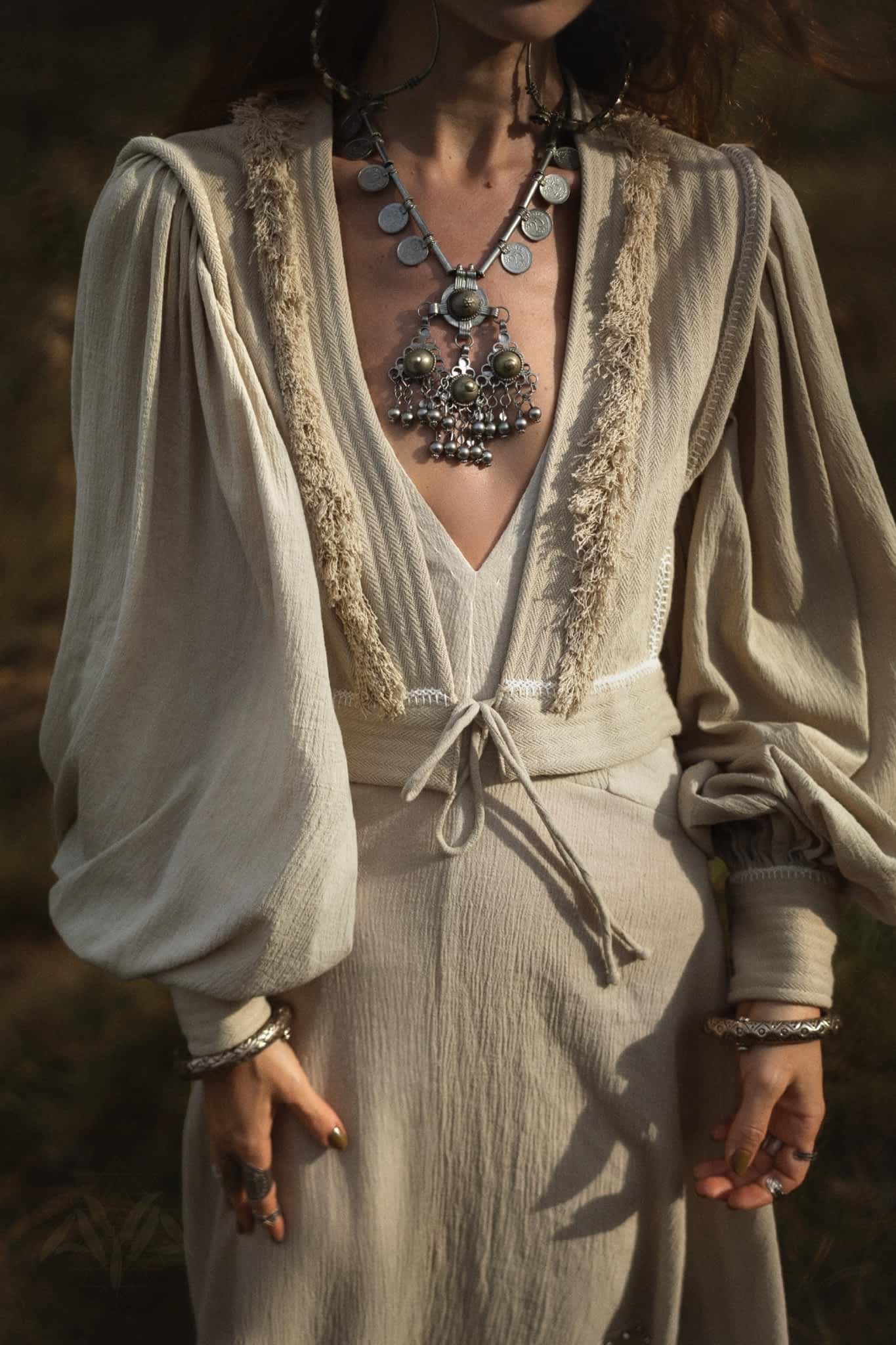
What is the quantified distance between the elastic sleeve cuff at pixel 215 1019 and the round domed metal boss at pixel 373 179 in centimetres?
49

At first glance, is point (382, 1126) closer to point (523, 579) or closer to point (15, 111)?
point (523, 579)

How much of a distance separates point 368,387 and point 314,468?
7 cm

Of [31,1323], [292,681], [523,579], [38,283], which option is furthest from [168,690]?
[31,1323]

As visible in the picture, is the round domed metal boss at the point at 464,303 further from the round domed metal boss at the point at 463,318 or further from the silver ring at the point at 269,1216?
the silver ring at the point at 269,1216

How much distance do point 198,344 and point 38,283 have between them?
3.01 ft

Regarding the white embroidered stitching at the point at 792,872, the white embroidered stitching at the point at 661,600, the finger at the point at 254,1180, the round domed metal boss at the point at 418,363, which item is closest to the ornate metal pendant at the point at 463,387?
the round domed metal boss at the point at 418,363

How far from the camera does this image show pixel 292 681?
788mm

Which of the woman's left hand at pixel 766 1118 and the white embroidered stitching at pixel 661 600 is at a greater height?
the white embroidered stitching at pixel 661 600

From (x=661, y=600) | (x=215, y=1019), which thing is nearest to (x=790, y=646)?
(x=661, y=600)

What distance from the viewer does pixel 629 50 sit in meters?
0.99

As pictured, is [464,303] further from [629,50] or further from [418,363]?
[629,50]

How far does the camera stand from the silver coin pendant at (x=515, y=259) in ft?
2.98

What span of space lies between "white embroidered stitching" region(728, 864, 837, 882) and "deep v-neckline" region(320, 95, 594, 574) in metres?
0.25

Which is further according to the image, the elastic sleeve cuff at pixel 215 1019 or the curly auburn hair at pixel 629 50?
the curly auburn hair at pixel 629 50
